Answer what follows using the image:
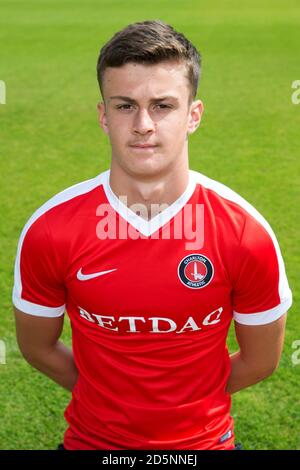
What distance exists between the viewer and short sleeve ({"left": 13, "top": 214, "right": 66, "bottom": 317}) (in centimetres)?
226

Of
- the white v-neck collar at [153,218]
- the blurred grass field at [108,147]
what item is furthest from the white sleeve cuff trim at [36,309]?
the blurred grass field at [108,147]

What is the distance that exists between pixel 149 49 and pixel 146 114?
190 mm

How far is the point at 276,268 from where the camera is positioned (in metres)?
2.25

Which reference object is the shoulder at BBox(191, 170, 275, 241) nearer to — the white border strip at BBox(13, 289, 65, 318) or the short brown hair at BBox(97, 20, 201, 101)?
the short brown hair at BBox(97, 20, 201, 101)

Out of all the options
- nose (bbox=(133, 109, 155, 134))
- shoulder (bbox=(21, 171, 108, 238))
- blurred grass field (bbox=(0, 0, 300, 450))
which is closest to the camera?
nose (bbox=(133, 109, 155, 134))

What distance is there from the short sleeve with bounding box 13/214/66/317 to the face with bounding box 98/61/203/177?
0.37 m

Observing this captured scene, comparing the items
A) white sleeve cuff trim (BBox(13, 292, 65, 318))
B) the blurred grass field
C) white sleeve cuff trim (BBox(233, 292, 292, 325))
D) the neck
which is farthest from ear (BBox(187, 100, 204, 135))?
the blurred grass field

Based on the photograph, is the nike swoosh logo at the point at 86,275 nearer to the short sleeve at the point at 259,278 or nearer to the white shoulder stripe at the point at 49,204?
the white shoulder stripe at the point at 49,204

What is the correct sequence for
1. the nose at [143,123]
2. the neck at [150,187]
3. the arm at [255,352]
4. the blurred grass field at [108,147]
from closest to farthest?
the nose at [143,123] < the neck at [150,187] < the arm at [255,352] < the blurred grass field at [108,147]

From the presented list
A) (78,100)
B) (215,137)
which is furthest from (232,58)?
(215,137)

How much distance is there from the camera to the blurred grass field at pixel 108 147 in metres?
4.09

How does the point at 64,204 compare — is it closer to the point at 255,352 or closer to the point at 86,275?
the point at 86,275

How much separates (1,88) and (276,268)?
31.4 feet

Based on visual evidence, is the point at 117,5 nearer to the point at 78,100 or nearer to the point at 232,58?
the point at 232,58
